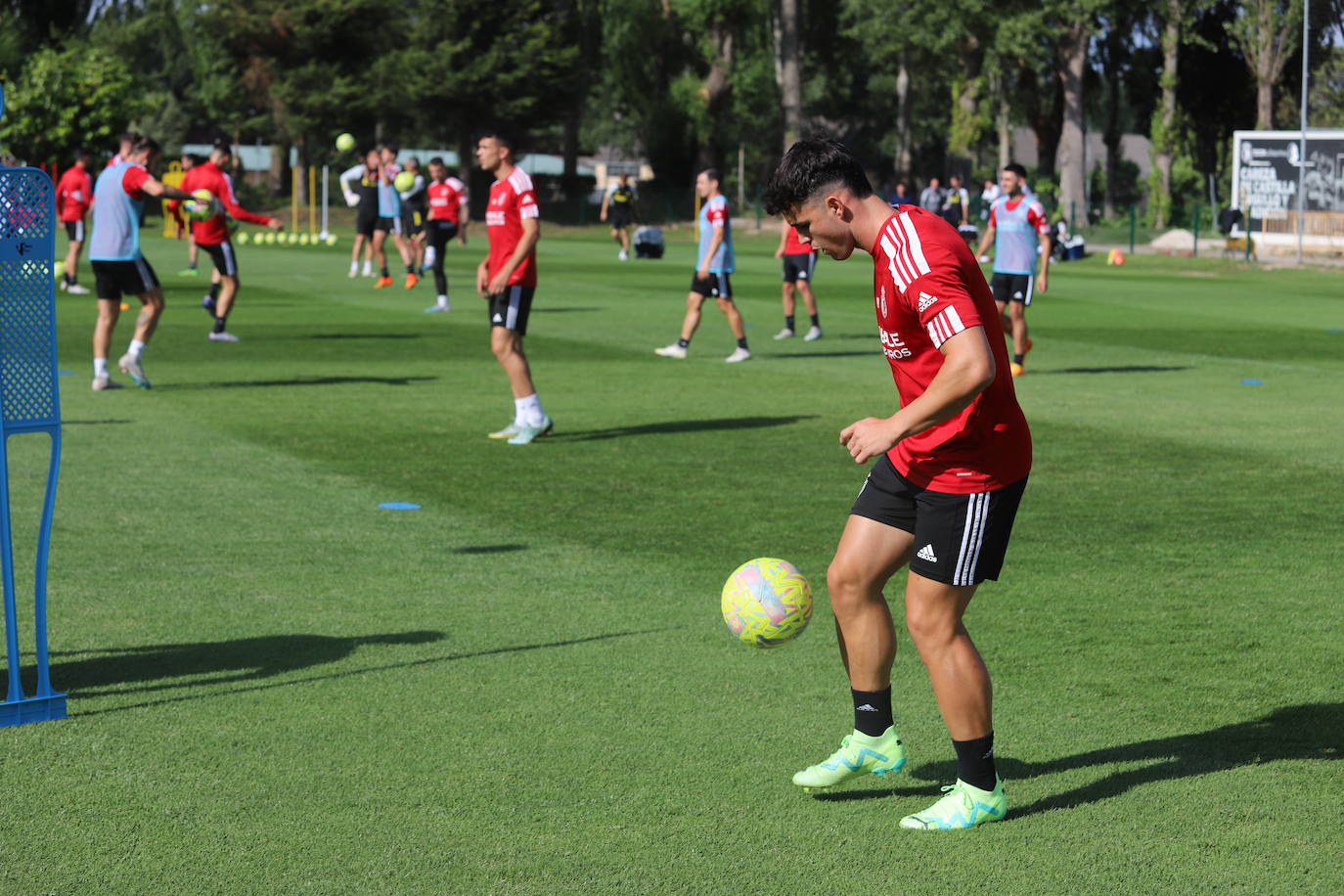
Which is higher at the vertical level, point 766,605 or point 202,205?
point 202,205

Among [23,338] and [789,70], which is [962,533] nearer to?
[23,338]

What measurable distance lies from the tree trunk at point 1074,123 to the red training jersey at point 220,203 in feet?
137

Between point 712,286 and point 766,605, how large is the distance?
43.8 feet

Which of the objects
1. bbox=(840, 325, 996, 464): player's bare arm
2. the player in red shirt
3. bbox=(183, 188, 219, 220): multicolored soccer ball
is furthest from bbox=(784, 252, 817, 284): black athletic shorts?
bbox=(840, 325, 996, 464): player's bare arm

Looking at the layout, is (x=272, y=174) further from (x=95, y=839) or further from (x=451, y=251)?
(x=95, y=839)

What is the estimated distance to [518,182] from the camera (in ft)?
42.2

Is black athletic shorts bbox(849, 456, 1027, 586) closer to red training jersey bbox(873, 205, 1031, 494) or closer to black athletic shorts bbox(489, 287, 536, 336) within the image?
red training jersey bbox(873, 205, 1031, 494)

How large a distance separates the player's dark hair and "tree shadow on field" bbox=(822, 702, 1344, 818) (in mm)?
1877

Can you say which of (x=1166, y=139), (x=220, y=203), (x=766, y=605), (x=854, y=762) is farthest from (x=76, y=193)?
(x=1166, y=139)

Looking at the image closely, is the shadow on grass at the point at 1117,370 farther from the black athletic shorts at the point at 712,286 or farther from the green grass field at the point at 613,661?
the black athletic shorts at the point at 712,286

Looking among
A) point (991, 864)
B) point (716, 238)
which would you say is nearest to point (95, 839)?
point (991, 864)

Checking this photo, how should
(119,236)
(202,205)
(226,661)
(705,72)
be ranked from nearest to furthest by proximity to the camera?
(226,661)
(119,236)
(202,205)
(705,72)

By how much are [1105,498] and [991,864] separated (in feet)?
20.6

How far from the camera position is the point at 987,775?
4.98 meters
